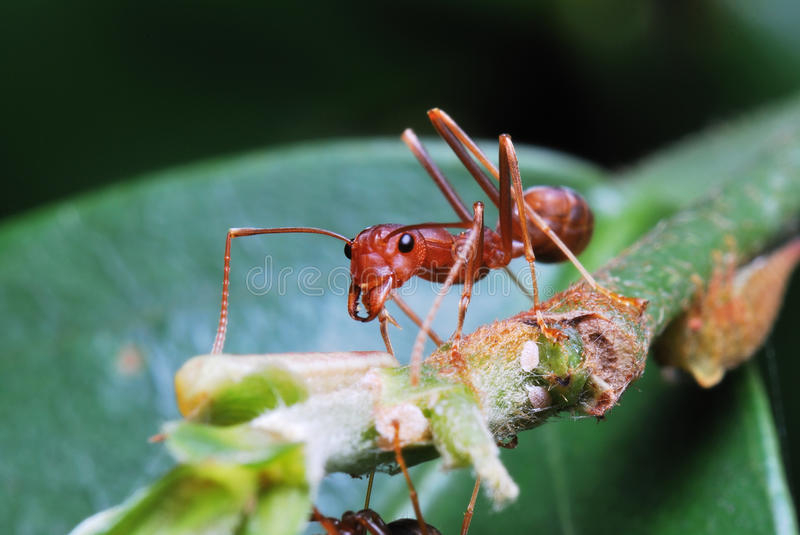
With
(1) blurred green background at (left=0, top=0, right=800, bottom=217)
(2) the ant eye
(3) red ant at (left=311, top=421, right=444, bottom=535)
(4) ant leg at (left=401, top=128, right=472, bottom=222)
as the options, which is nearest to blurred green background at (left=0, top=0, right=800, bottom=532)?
(1) blurred green background at (left=0, top=0, right=800, bottom=217)

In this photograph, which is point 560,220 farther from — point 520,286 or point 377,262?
point 377,262

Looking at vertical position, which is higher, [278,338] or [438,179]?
[438,179]

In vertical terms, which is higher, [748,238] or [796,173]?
[796,173]

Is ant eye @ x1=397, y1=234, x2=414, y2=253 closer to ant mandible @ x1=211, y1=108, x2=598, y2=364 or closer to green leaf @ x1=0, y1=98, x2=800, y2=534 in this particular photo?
ant mandible @ x1=211, y1=108, x2=598, y2=364

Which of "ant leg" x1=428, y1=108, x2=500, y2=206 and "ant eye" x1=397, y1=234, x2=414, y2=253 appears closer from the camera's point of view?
"ant eye" x1=397, y1=234, x2=414, y2=253

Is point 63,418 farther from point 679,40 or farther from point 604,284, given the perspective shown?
point 679,40

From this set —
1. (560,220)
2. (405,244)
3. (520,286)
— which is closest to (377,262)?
(405,244)

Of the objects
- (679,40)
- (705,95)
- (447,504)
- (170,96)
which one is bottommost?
(447,504)

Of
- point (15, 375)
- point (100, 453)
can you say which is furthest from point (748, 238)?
point (15, 375)
